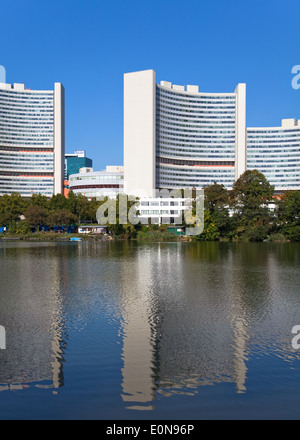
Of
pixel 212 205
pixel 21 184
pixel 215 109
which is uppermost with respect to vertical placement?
pixel 215 109

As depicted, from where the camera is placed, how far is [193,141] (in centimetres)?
18325

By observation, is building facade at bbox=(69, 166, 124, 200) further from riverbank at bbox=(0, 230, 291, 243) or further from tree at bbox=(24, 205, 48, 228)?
riverbank at bbox=(0, 230, 291, 243)

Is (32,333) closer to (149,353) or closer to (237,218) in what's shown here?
(149,353)

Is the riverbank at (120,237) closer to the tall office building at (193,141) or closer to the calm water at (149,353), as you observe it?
the tall office building at (193,141)

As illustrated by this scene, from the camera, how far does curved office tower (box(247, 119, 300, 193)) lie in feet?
624

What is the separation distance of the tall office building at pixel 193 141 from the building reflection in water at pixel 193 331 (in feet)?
463

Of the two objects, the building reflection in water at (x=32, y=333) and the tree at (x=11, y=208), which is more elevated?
the tree at (x=11, y=208)

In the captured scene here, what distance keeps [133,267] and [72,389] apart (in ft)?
90.8

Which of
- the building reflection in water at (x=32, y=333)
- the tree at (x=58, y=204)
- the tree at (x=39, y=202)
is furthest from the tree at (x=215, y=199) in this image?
the building reflection in water at (x=32, y=333)

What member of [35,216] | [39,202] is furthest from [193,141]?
[35,216]

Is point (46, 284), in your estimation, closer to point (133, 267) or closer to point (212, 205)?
point (133, 267)

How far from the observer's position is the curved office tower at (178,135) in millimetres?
167000
